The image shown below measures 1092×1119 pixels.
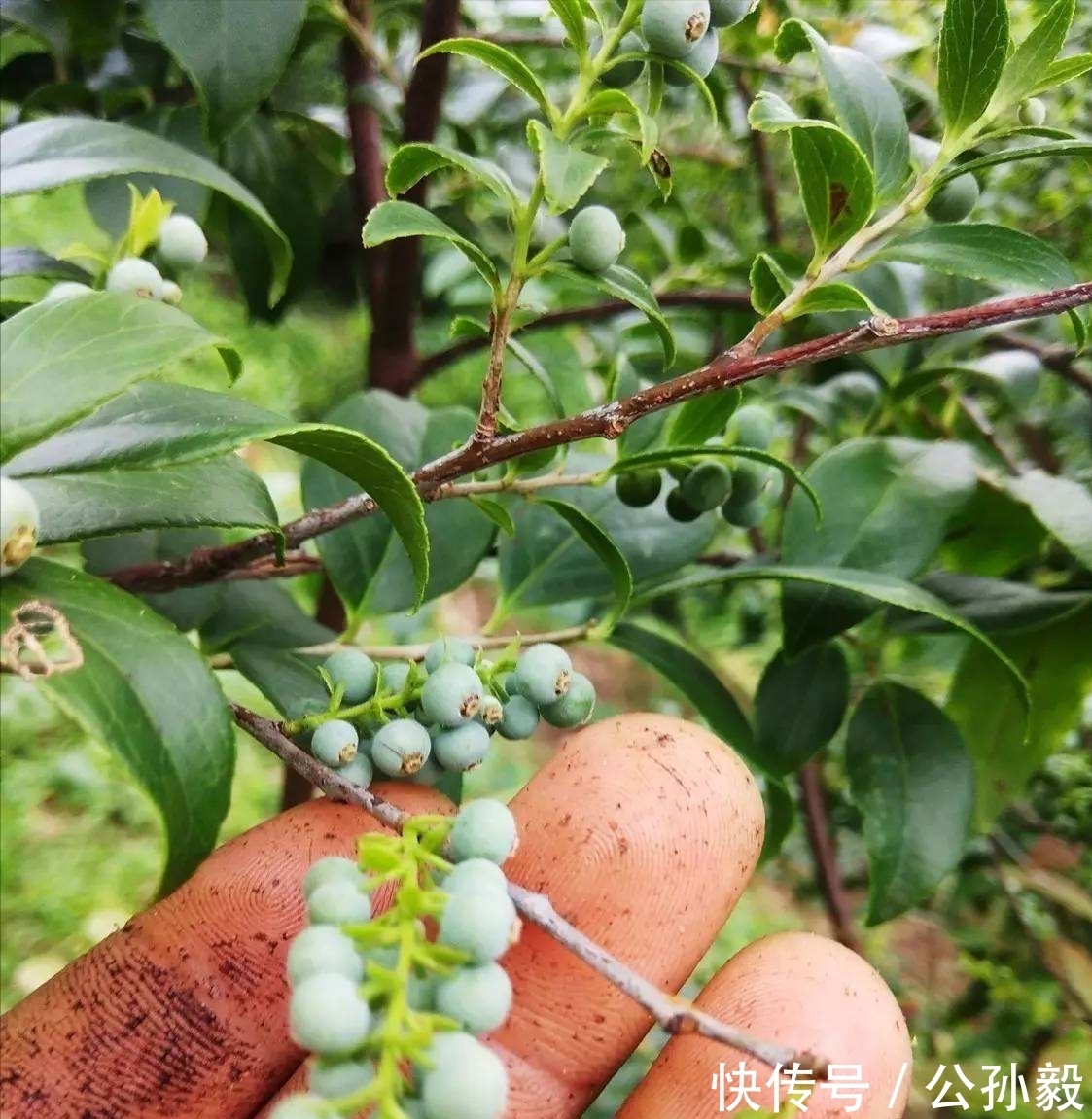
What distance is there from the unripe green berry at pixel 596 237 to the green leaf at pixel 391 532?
0.38 meters

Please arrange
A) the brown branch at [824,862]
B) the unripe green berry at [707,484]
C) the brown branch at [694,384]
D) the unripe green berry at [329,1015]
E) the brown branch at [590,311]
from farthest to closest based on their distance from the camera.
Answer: the brown branch at [824,862] → the brown branch at [590,311] → the unripe green berry at [707,484] → the brown branch at [694,384] → the unripe green berry at [329,1015]

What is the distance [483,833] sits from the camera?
0.58 meters

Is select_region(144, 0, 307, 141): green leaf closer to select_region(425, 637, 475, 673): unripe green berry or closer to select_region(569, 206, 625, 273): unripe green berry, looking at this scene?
select_region(569, 206, 625, 273): unripe green berry

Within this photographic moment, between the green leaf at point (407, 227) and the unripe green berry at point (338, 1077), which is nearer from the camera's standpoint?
the unripe green berry at point (338, 1077)

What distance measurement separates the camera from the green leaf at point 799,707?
1106mm

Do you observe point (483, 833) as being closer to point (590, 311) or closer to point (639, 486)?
point (639, 486)

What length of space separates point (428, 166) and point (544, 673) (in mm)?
373

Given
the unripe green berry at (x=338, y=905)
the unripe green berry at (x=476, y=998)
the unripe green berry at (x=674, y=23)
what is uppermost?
the unripe green berry at (x=674, y=23)

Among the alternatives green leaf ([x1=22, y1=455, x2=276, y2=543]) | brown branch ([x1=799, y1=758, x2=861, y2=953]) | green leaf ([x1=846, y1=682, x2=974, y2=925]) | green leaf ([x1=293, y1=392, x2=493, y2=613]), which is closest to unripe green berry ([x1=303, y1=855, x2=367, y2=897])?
green leaf ([x1=22, y1=455, x2=276, y2=543])

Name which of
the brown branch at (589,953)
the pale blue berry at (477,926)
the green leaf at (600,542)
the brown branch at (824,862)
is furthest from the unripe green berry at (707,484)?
the brown branch at (824,862)

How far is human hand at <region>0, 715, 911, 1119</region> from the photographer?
0.85 m

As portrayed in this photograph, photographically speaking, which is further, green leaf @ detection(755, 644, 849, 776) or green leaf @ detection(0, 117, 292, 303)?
green leaf @ detection(755, 644, 849, 776)

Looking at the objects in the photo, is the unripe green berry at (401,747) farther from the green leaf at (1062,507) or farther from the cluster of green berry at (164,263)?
the green leaf at (1062,507)

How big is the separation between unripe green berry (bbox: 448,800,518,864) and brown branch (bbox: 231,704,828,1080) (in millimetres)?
36
